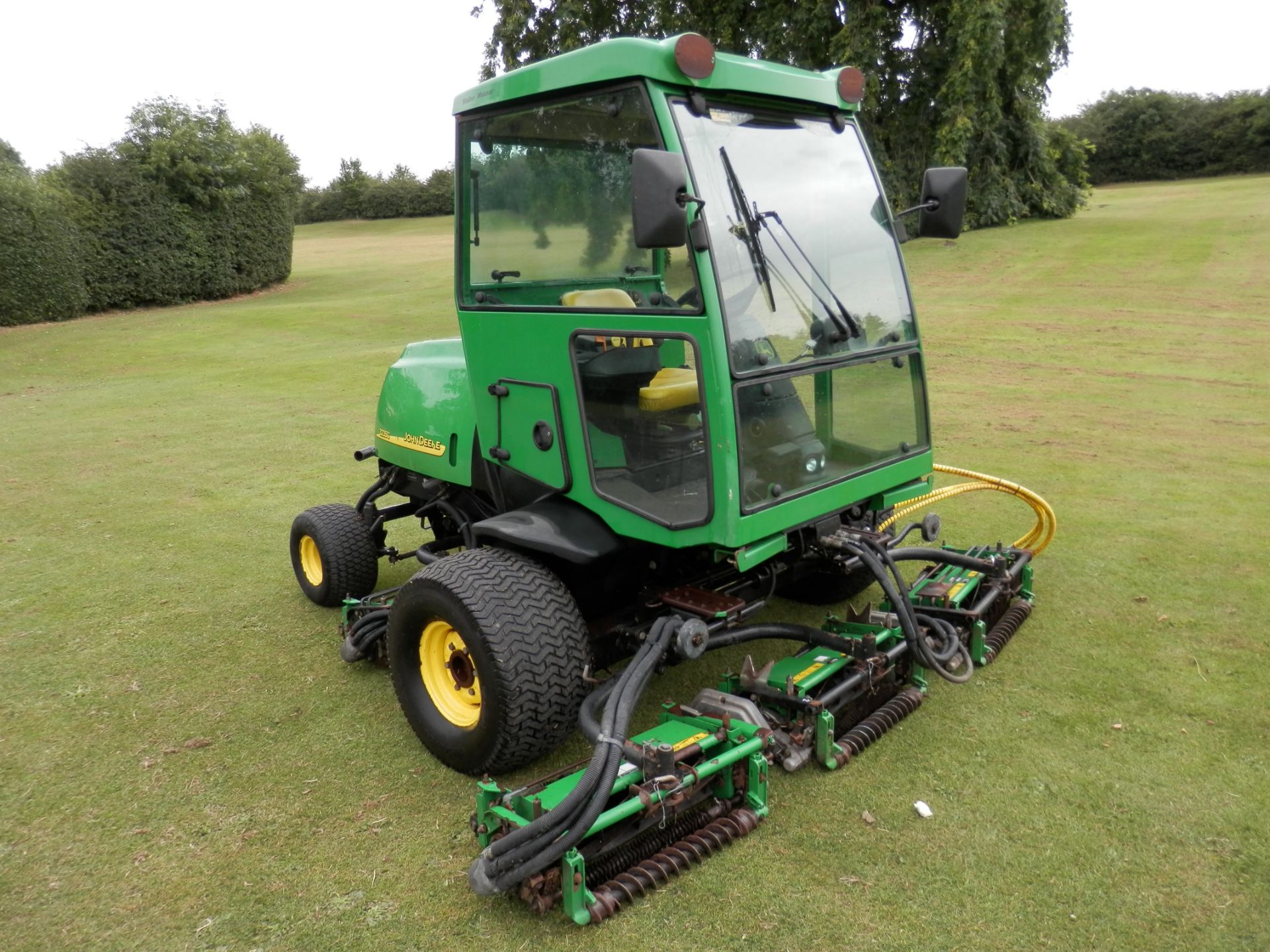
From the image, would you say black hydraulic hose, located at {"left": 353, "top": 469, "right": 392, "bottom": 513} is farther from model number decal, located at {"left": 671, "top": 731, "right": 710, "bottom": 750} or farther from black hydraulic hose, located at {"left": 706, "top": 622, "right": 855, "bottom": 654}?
model number decal, located at {"left": 671, "top": 731, "right": 710, "bottom": 750}

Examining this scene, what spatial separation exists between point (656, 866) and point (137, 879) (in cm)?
155

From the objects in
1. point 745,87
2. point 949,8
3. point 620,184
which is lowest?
point 620,184

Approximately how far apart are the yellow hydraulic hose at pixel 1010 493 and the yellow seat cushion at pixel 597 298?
1.47m

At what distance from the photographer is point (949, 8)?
19109 millimetres

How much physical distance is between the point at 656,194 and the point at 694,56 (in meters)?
0.57

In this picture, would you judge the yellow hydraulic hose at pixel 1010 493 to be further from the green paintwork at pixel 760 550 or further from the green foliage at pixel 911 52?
the green foliage at pixel 911 52

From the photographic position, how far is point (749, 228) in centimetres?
322

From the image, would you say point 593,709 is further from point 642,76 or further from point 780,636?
point 642,76

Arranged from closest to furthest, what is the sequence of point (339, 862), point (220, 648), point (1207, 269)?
point (339, 862) < point (220, 648) < point (1207, 269)

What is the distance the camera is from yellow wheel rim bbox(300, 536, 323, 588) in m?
5.01

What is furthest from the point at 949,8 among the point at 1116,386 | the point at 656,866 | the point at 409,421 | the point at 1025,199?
the point at 656,866

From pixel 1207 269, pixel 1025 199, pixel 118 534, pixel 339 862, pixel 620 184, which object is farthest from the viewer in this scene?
pixel 1025 199

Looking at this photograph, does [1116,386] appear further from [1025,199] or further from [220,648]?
[1025,199]

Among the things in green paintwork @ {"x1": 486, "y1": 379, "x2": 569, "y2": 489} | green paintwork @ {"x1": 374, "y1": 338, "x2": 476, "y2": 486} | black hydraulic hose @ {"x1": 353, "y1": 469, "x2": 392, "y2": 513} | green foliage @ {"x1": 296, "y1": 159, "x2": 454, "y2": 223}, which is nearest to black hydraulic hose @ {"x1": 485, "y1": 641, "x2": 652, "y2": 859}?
green paintwork @ {"x1": 486, "y1": 379, "x2": 569, "y2": 489}
